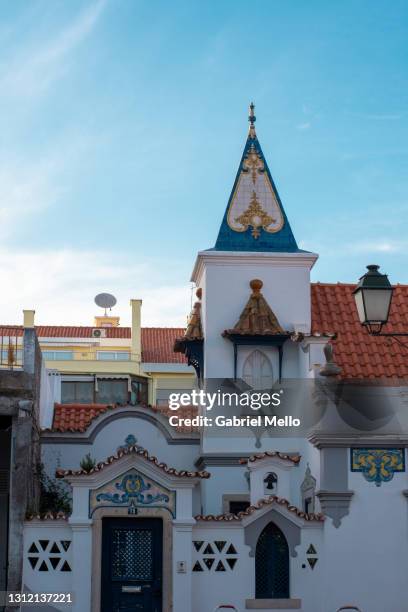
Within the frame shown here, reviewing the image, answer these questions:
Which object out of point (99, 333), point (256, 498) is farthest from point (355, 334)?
point (99, 333)

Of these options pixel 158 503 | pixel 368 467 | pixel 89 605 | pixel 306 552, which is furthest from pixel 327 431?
pixel 89 605

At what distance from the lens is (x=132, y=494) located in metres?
16.9

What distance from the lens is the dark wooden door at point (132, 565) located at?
16.8 meters

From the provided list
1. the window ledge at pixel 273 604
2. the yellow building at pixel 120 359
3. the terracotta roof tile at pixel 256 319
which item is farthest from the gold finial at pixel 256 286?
the yellow building at pixel 120 359

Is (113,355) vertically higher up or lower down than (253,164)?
lower down

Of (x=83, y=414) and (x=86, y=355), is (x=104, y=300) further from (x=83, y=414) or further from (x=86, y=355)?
(x=83, y=414)

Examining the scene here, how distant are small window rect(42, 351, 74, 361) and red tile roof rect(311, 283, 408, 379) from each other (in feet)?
80.7

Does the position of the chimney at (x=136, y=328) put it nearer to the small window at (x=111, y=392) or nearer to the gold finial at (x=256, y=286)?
the small window at (x=111, y=392)

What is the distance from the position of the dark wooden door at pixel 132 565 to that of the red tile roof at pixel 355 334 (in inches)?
211

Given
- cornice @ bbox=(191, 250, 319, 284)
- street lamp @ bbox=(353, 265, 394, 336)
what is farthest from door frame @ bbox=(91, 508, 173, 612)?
street lamp @ bbox=(353, 265, 394, 336)

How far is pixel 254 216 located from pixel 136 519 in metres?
8.01

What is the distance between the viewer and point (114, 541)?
666 inches

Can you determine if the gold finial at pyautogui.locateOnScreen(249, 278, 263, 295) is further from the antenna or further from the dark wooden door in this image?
the antenna

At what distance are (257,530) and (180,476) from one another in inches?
63.0
